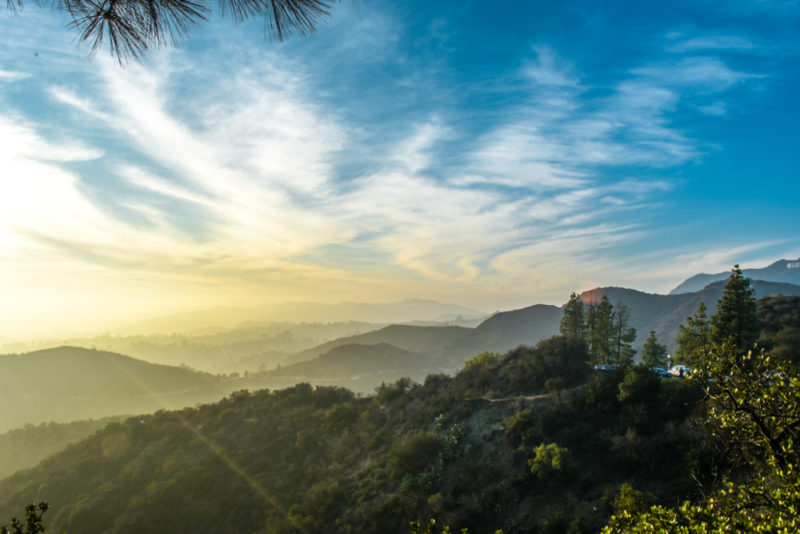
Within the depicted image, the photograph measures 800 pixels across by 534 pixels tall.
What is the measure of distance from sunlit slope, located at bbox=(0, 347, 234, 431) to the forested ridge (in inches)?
4458

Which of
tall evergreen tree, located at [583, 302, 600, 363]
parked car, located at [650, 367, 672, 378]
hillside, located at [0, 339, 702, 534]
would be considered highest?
tall evergreen tree, located at [583, 302, 600, 363]

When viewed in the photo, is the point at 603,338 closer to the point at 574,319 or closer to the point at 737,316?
the point at 574,319

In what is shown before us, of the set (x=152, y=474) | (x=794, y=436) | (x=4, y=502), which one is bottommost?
(x=4, y=502)

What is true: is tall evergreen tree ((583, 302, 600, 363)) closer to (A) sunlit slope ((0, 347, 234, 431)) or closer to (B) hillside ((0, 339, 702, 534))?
(B) hillside ((0, 339, 702, 534))

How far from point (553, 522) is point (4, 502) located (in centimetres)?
4844

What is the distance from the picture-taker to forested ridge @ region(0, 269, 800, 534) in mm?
6086

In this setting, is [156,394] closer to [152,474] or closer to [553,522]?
[152,474]

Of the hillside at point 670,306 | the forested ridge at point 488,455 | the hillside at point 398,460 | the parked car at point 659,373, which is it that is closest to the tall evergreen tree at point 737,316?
the forested ridge at point 488,455

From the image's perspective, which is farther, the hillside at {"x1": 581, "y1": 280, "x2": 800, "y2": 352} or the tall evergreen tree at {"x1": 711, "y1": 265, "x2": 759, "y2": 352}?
the hillside at {"x1": 581, "y1": 280, "x2": 800, "y2": 352}

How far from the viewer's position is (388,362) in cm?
18262

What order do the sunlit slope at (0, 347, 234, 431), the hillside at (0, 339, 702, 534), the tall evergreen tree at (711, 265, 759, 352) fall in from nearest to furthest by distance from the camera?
the hillside at (0, 339, 702, 534)
the tall evergreen tree at (711, 265, 759, 352)
the sunlit slope at (0, 347, 234, 431)

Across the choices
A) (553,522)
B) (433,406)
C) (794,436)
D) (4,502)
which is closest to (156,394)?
(4,502)

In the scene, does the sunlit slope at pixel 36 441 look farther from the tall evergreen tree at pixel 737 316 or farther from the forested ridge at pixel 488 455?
the tall evergreen tree at pixel 737 316

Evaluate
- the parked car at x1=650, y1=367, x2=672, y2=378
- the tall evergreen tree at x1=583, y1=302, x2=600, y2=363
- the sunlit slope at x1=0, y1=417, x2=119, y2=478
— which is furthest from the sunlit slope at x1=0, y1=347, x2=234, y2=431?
the parked car at x1=650, y1=367, x2=672, y2=378
